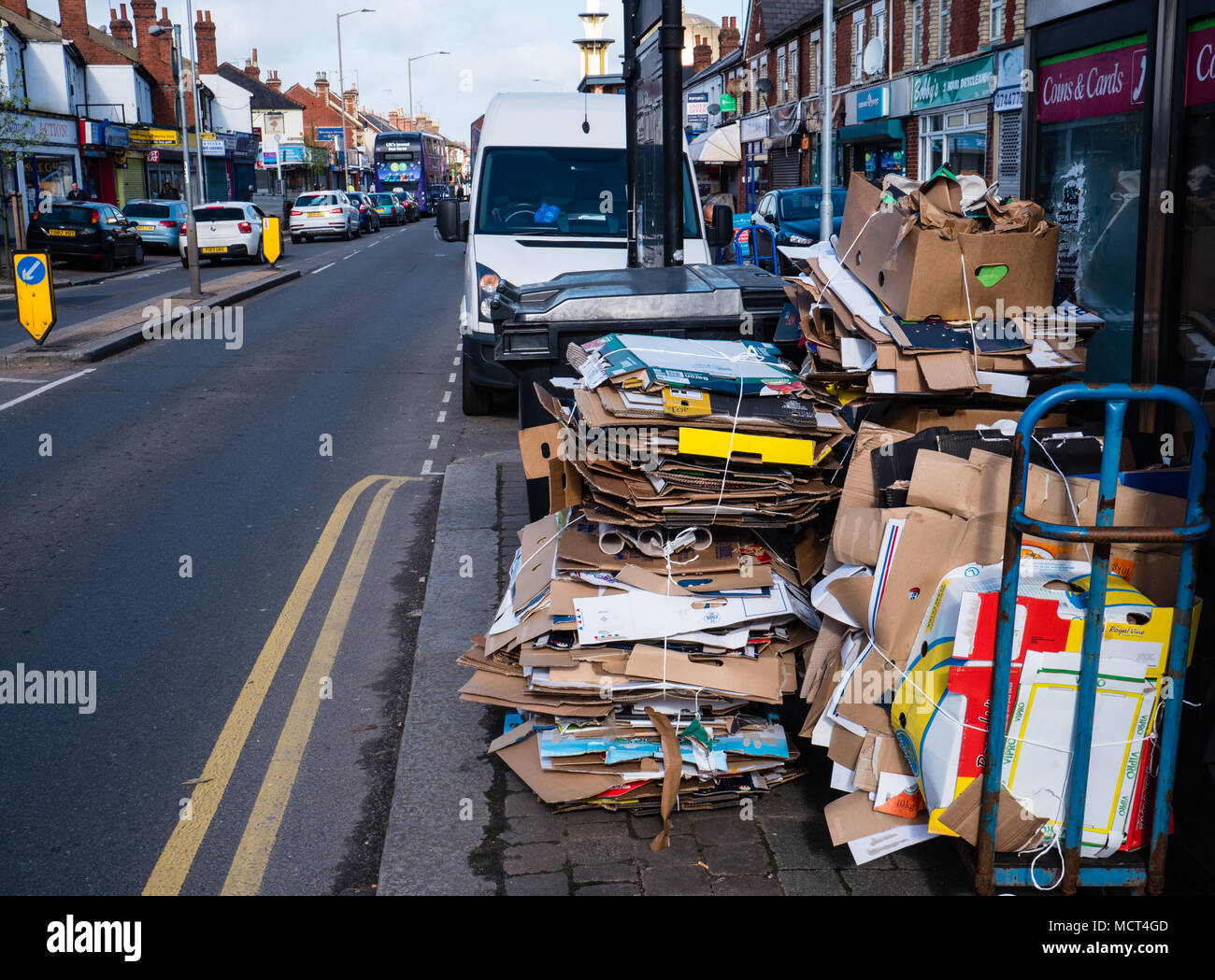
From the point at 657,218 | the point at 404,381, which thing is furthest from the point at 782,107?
the point at 657,218

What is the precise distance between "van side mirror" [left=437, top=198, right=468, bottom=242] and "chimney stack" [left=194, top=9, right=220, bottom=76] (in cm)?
6618

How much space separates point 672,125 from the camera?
7.28 m

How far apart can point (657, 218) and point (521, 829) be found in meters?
5.98

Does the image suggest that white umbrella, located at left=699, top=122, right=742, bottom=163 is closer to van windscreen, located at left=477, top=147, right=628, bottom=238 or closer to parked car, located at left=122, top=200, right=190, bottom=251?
parked car, located at left=122, top=200, right=190, bottom=251

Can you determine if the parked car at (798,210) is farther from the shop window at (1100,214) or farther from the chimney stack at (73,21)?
the chimney stack at (73,21)

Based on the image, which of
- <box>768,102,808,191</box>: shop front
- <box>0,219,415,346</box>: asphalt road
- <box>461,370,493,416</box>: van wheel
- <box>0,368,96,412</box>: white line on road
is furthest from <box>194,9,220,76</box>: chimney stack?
<box>461,370,493,416</box>: van wheel

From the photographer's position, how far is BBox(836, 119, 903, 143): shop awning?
3151 centimetres

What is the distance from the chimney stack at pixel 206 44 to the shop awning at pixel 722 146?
159 feet

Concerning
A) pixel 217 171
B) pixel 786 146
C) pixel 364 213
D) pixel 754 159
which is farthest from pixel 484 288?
pixel 217 171

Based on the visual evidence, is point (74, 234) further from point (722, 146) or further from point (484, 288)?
point (484, 288)

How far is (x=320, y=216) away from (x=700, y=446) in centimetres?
4442

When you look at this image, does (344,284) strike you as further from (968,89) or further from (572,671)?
(572,671)

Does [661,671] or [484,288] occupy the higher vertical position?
[484,288]

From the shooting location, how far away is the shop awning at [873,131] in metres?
31.5
